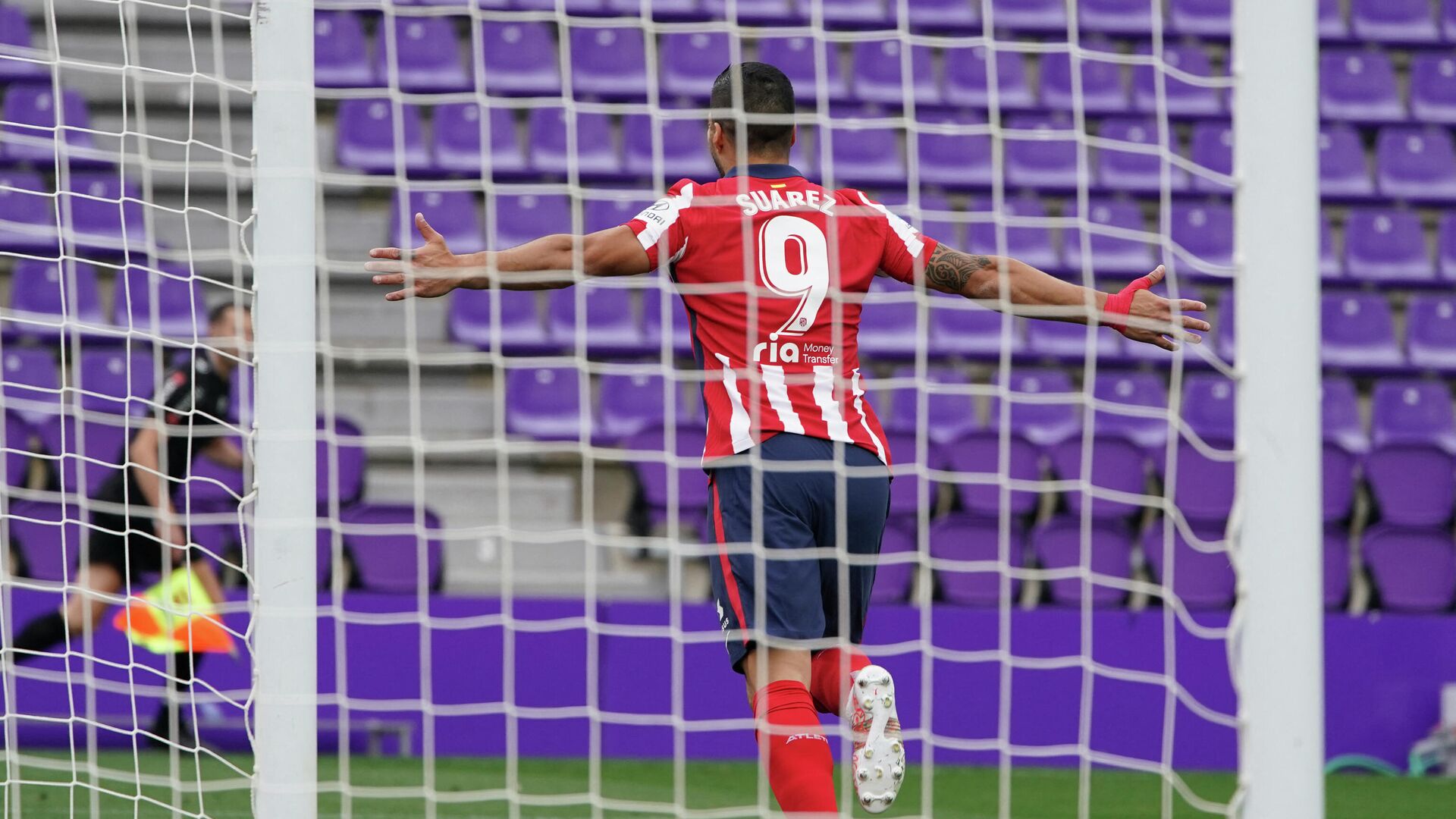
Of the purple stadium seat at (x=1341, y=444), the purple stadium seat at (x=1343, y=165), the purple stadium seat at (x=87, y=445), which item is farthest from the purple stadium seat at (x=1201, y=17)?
the purple stadium seat at (x=87, y=445)

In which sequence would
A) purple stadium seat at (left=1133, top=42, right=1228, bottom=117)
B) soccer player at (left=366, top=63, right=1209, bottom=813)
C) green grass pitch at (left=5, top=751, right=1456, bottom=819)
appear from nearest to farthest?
soccer player at (left=366, top=63, right=1209, bottom=813) < green grass pitch at (left=5, top=751, right=1456, bottom=819) < purple stadium seat at (left=1133, top=42, right=1228, bottom=117)

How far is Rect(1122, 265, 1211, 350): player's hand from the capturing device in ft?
10.8

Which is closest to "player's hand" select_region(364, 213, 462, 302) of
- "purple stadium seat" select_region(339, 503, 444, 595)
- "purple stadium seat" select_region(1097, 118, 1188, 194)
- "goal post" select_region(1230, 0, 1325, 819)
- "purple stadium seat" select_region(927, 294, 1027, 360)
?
"goal post" select_region(1230, 0, 1325, 819)

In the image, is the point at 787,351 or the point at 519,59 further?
the point at 519,59

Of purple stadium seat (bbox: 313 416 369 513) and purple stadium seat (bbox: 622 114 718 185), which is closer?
purple stadium seat (bbox: 313 416 369 513)

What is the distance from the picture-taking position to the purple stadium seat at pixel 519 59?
898 centimetres

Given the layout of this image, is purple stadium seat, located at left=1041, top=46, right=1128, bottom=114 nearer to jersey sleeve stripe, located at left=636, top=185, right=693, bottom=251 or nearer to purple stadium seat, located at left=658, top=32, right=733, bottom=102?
purple stadium seat, located at left=658, top=32, right=733, bottom=102

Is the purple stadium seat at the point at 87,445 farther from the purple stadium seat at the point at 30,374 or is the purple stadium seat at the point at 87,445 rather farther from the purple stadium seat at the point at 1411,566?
the purple stadium seat at the point at 1411,566

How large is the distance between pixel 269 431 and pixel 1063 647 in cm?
453

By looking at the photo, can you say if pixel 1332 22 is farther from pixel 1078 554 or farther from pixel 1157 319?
pixel 1157 319

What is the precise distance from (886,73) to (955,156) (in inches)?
29.2

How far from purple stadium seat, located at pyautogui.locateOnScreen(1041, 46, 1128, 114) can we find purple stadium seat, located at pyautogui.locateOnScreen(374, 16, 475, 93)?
342cm

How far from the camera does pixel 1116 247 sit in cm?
902

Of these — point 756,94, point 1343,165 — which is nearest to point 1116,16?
point 1343,165
